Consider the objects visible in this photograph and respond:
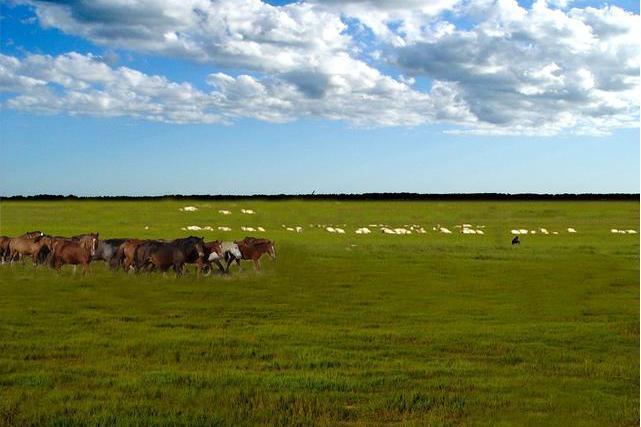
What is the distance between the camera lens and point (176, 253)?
28.3m

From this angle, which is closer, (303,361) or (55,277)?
(303,361)

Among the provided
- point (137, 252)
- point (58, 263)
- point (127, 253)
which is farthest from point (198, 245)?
point (58, 263)

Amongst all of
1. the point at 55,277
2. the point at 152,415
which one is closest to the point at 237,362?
the point at 152,415

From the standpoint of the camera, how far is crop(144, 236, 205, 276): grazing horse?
28234mm

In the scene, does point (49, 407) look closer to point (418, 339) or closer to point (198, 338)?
point (198, 338)

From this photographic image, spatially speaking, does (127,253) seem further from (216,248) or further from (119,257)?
(216,248)

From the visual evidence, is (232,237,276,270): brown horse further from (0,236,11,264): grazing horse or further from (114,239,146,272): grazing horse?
(0,236,11,264): grazing horse

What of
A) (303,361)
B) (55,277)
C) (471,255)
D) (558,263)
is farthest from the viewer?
(471,255)

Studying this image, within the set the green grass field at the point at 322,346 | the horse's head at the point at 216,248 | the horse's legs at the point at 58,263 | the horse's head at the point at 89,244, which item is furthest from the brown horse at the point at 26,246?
the horse's head at the point at 216,248

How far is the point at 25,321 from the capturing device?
57.8 feet

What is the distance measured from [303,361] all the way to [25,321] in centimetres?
830

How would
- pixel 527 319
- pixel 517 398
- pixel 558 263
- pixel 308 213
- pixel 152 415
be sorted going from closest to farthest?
pixel 152 415, pixel 517 398, pixel 527 319, pixel 558 263, pixel 308 213

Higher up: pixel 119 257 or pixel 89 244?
pixel 89 244

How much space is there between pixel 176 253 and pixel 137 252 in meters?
1.82
